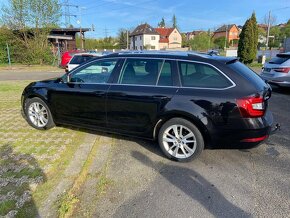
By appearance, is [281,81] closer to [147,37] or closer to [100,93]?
[100,93]

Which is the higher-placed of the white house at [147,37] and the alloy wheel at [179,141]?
the white house at [147,37]

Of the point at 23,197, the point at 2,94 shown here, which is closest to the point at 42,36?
the point at 2,94

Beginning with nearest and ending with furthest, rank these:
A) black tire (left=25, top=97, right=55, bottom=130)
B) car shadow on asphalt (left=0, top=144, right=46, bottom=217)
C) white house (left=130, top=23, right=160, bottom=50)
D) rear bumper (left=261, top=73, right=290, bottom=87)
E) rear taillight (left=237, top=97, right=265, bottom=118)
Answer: car shadow on asphalt (left=0, top=144, right=46, bottom=217) → rear taillight (left=237, top=97, right=265, bottom=118) → black tire (left=25, top=97, right=55, bottom=130) → rear bumper (left=261, top=73, right=290, bottom=87) → white house (left=130, top=23, right=160, bottom=50)

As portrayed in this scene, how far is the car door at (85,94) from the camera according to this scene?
417 cm

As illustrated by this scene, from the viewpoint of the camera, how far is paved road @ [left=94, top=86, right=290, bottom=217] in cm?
268

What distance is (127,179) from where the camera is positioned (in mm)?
3309

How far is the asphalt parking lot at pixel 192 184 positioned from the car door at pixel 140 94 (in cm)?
50

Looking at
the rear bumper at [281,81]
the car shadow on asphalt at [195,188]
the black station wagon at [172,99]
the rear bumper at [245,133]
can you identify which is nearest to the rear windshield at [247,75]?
the black station wagon at [172,99]

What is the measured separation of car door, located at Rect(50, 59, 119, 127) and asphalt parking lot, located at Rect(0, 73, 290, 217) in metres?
0.61

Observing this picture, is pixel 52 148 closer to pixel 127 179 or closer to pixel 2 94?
pixel 127 179

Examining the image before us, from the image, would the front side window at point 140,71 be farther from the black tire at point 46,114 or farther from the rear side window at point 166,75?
the black tire at point 46,114

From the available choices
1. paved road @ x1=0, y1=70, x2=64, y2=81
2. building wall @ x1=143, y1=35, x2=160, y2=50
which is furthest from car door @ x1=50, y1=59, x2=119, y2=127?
building wall @ x1=143, y1=35, x2=160, y2=50

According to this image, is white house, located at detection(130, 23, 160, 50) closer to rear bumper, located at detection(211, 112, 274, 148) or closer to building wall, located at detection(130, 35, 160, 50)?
building wall, located at detection(130, 35, 160, 50)

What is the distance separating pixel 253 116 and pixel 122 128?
203 centimetres
